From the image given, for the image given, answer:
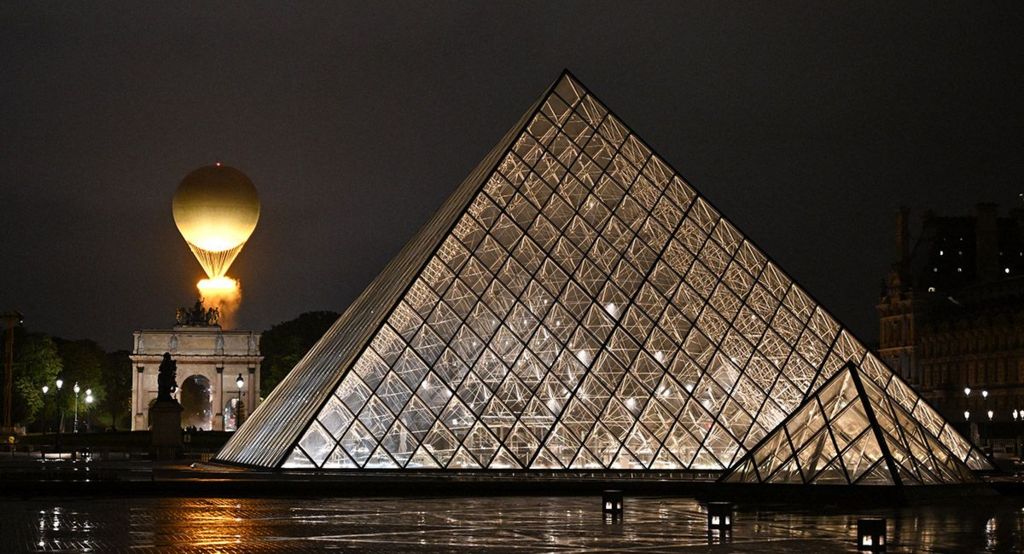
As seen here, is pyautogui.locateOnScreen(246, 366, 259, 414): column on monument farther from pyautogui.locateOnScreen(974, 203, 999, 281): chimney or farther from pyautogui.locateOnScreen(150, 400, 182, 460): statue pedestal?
pyautogui.locateOnScreen(974, 203, 999, 281): chimney

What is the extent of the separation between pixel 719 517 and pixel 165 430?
35068mm

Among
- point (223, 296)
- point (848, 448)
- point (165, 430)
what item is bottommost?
point (165, 430)

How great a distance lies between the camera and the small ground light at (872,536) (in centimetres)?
1722

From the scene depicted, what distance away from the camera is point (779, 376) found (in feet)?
117

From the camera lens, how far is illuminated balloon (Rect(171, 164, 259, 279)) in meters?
110

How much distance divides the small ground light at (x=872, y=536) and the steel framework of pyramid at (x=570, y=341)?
13.9m

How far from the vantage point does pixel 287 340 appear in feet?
403

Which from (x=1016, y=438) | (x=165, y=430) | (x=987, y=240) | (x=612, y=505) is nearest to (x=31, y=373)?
(x=165, y=430)

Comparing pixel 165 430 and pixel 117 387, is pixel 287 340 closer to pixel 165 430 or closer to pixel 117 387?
pixel 117 387

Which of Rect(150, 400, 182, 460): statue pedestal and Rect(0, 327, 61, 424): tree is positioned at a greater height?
Rect(0, 327, 61, 424): tree

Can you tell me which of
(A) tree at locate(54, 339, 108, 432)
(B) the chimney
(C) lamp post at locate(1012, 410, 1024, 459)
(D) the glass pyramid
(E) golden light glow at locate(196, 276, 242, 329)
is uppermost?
(B) the chimney

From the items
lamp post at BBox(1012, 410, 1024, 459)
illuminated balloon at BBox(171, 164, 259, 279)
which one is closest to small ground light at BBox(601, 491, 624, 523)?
lamp post at BBox(1012, 410, 1024, 459)

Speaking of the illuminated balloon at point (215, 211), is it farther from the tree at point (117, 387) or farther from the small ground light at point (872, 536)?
the small ground light at point (872, 536)

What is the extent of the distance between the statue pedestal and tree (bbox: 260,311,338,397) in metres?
59.9
